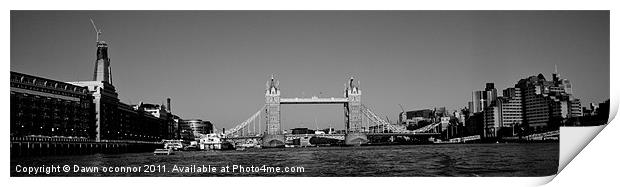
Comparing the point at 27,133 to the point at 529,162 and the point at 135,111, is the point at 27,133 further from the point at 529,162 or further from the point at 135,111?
the point at 529,162

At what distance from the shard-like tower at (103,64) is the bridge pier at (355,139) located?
230 inches

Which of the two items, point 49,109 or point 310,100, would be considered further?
point 49,109

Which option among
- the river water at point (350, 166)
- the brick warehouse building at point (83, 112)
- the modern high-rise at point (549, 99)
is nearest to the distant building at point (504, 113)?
the modern high-rise at point (549, 99)

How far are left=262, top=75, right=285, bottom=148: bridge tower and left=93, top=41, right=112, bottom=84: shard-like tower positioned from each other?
2.21 meters

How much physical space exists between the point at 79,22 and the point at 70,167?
182 centimetres

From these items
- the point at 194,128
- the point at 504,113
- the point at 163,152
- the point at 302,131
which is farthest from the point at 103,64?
the point at 504,113

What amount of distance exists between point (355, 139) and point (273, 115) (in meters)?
4.89

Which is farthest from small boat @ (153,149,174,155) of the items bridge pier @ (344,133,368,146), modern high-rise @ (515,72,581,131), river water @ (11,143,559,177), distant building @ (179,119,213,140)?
modern high-rise @ (515,72,581,131)

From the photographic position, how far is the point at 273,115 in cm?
1330

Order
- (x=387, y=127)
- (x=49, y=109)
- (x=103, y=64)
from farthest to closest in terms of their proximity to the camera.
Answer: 1. (x=387, y=127)
2. (x=49, y=109)
3. (x=103, y=64)

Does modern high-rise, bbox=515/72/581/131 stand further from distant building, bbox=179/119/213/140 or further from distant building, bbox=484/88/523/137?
distant building, bbox=179/119/213/140
